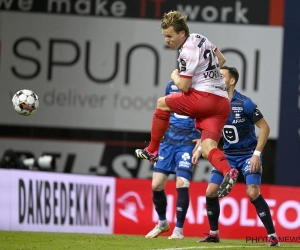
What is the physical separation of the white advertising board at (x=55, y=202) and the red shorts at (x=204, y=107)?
481cm

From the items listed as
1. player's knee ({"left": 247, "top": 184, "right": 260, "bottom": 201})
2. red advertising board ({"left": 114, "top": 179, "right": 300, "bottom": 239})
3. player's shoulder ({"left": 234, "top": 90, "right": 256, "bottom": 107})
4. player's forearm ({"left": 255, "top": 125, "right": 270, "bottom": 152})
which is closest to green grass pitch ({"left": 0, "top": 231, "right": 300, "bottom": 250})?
player's knee ({"left": 247, "top": 184, "right": 260, "bottom": 201})

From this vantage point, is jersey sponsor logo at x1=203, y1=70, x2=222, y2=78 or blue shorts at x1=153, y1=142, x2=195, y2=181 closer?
jersey sponsor logo at x1=203, y1=70, x2=222, y2=78

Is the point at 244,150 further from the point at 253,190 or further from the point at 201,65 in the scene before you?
the point at 201,65

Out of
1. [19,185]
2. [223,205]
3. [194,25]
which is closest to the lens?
[19,185]

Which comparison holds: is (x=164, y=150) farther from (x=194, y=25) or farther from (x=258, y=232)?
(x=194, y=25)

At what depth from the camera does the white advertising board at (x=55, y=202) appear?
14.3 meters

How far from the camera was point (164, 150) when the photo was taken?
40.3 feet

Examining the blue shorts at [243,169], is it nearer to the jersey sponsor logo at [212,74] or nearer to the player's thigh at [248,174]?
the player's thigh at [248,174]

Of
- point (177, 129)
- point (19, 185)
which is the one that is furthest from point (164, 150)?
point (19, 185)

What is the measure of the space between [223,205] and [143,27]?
3556 millimetres

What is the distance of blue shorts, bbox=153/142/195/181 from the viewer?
39.5 feet

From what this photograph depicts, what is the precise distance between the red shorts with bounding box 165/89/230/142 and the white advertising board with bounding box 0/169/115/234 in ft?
15.8

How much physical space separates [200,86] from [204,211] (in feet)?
18.3

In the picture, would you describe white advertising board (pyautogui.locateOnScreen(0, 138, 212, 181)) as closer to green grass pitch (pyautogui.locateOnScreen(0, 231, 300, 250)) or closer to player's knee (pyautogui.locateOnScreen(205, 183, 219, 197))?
green grass pitch (pyautogui.locateOnScreen(0, 231, 300, 250))
